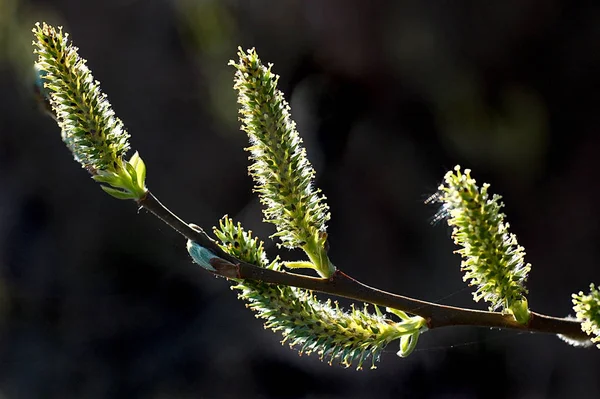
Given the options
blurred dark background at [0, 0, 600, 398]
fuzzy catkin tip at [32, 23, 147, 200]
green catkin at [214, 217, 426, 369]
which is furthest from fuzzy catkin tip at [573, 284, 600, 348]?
blurred dark background at [0, 0, 600, 398]

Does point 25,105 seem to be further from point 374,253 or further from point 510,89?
point 510,89

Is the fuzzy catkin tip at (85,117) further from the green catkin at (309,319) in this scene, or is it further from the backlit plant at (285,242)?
the green catkin at (309,319)

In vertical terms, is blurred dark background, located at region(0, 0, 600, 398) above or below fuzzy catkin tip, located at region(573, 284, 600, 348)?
above

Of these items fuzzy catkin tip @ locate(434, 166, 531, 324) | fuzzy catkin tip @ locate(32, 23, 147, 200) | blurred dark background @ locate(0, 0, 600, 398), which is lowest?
fuzzy catkin tip @ locate(32, 23, 147, 200)

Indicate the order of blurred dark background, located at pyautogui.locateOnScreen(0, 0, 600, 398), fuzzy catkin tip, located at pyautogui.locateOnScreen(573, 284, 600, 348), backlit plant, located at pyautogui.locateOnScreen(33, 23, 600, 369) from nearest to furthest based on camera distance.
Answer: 1. fuzzy catkin tip, located at pyautogui.locateOnScreen(573, 284, 600, 348)
2. backlit plant, located at pyautogui.locateOnScreen(33, 23, 600, 369)
3. blurred dark background, located at pyautogui.locateOnScreen(0, 0, 600, 398)

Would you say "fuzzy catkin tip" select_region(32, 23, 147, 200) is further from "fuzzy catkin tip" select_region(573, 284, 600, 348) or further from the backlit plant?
"fuzzy catkin tip" select_region(573, 284, 600, 348)

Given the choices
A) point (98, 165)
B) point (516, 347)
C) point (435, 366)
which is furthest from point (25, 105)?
point (98, 165)

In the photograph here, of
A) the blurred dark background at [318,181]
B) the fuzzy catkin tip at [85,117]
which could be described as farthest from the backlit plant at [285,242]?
the blurred dark background at [318,181]
